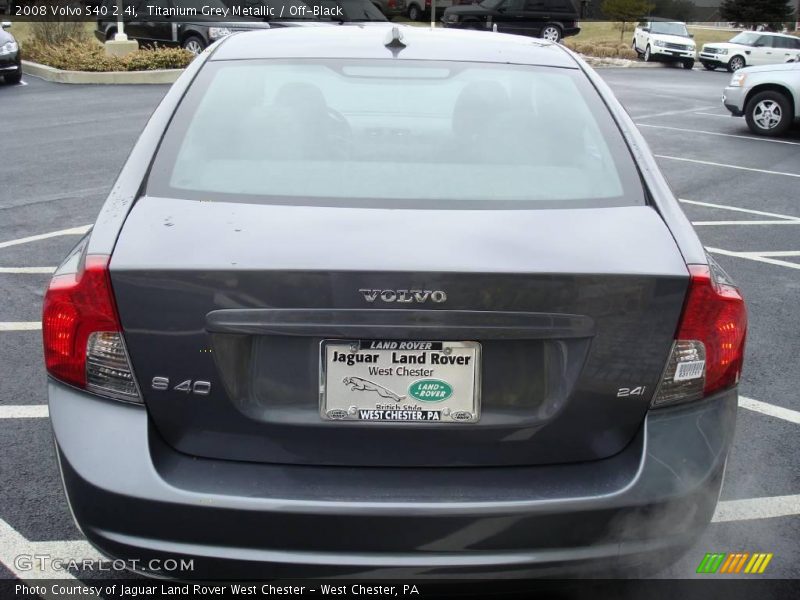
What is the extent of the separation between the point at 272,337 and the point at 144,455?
42 centimetres

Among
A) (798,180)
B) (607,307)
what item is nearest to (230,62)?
(607,307)

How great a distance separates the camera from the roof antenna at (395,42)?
346 cm

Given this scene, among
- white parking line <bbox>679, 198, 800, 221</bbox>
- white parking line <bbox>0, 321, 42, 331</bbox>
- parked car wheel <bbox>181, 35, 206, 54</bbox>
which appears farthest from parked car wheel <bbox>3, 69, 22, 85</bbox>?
white parking line <bbox>0, 321, 42, 331</bbox>

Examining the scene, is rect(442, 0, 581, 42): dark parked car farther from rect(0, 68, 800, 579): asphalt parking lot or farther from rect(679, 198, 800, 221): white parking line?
rect(679, 198, 800, 221): white parking line

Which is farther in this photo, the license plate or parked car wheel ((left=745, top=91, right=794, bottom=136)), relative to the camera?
parked car wheel ((left=745, top=91, right=794, bottom=136))

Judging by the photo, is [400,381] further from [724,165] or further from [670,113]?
[670,113]

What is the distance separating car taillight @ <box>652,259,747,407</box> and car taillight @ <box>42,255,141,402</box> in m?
1.33

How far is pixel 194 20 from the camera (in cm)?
2097

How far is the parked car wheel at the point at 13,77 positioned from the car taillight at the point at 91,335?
1715cm

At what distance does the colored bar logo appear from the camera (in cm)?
316

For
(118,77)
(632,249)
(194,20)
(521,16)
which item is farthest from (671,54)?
(632,249)

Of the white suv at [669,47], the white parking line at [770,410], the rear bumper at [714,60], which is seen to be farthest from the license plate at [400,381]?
the white suv at [669,47]

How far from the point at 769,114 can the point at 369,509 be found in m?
14.2

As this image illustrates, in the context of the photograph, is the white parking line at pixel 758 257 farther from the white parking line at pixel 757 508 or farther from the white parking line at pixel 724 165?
the white parking line at pixel 724 165
